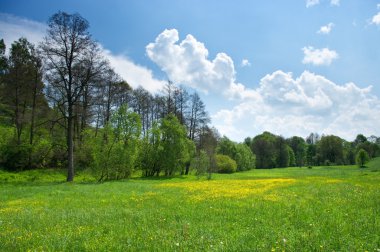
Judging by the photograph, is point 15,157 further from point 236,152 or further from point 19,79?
point 236,152

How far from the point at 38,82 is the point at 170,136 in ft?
Answer: 71.9

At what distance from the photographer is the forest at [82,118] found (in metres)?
29.6

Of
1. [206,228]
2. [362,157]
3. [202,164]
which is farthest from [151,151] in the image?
[362,157]

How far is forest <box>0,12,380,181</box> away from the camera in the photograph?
29.6m

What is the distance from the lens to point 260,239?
23.8ft

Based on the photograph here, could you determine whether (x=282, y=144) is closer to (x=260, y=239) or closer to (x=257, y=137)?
(x=257, y=137)

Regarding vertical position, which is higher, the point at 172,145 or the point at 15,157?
the point at 172,145

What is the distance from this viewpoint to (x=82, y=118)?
47.0 metres

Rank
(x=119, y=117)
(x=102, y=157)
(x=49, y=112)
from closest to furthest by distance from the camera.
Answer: (x=102, y=157) < (x=119, y=117) < (x=49, y=112)

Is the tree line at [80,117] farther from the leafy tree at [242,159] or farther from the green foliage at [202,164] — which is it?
the leafy tree at [242,159]

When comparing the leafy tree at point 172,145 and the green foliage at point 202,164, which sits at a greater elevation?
the leafy tree at point 172,145

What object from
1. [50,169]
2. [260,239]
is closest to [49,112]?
[50,169]

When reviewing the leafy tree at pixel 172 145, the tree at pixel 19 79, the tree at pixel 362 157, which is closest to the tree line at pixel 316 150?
the tree at pixel 362 157

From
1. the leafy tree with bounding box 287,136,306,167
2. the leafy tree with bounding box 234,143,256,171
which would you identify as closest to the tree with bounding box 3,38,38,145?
the leafy tree with bounding box 234,143,256,171
